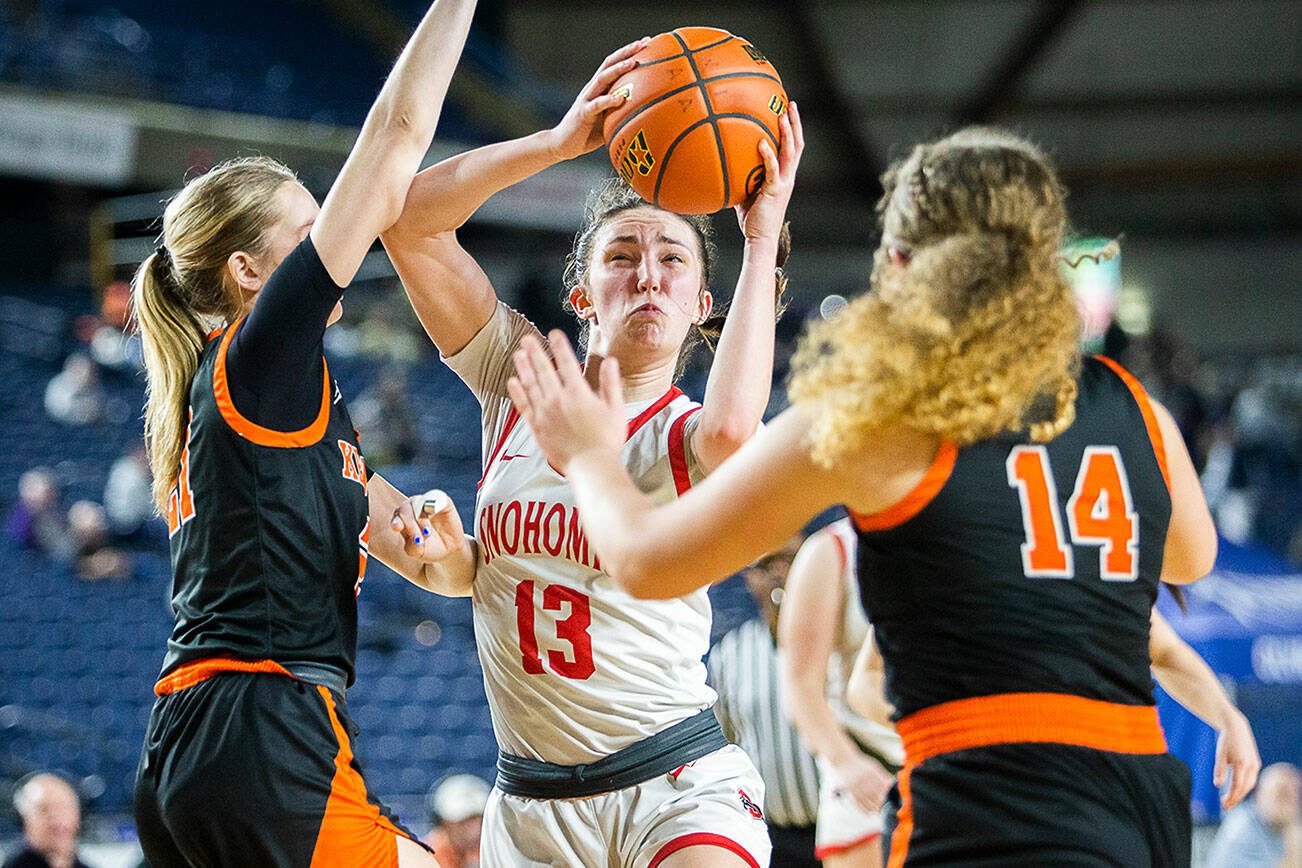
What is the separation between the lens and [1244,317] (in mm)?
22922

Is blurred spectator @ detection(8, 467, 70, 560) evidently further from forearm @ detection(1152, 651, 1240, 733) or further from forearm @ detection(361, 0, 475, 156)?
forearm @ detection(1152, 651, 1240, 733)

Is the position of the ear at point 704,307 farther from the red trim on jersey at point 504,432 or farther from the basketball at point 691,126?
the red trim on jersey at point 504,432

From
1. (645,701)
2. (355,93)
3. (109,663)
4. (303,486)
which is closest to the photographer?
(303,486)

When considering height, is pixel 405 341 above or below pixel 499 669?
above

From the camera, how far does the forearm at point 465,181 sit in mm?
3193

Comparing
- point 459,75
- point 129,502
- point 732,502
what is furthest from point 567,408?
point 459,75

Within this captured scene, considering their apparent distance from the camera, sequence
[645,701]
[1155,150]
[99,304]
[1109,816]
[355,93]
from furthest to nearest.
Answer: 1. [1155,150]
2. [355,93]
3. [99,304]
4. [645,701]
5. [1109,816]

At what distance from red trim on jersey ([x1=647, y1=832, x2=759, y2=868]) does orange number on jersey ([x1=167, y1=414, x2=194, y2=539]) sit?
124cm

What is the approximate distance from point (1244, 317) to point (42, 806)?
70.1 feet

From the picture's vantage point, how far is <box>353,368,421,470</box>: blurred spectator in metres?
13.2

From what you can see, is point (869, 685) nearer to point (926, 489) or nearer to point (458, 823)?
point (926, 489)

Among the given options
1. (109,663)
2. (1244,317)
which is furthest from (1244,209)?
(109,663)

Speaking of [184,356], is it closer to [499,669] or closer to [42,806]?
[499,669]

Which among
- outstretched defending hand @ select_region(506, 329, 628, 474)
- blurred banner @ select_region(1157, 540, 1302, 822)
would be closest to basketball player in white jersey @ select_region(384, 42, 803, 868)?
outstretched defending hand @ select_region(506, 329, 628, 474)
